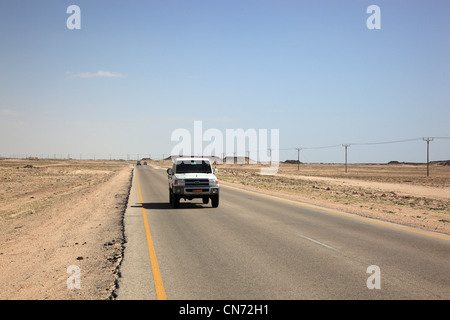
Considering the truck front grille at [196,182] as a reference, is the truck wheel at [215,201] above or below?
below

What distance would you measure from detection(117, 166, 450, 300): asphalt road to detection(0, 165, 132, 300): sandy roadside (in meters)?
0.46

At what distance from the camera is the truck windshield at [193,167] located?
19297 mm

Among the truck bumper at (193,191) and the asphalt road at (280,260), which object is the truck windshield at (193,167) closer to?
the truck bumper at (193,191)

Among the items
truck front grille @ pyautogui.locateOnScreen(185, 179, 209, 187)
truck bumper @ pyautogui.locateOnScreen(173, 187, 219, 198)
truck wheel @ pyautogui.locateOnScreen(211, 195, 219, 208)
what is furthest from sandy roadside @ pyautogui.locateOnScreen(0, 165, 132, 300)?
truck wheel @ pyautogui.locateOnScreen(211, 195, 219, 208)

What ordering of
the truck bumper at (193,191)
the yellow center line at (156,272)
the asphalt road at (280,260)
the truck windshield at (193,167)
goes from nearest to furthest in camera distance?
the yellow center line at (156,272) → the asphalt road at (280,260) → the truck bumper at (193,191) → the truck windshield at (193,167)

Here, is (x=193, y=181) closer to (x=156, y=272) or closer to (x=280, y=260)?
(x=280, y=260)

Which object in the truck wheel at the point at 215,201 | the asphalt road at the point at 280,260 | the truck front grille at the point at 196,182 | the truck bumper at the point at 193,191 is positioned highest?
the truck front grille at the point at 196,182

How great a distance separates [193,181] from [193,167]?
1.54 metres

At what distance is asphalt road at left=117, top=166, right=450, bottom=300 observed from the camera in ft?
21.2

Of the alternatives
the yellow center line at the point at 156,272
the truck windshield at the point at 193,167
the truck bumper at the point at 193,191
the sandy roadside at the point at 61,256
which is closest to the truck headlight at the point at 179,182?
the truck bumper at the point at 193,191

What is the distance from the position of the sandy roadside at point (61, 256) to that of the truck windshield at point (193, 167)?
3.61m

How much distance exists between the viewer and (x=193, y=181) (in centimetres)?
1805
